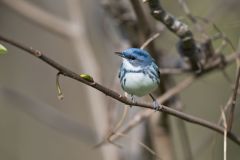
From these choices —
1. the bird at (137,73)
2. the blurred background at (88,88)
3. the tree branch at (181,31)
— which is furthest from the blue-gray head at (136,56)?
the blurred background at (88,88)

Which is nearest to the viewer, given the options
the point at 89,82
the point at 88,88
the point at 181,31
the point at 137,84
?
the point at 89,82

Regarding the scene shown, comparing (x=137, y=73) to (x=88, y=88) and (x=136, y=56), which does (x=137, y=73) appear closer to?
(x=136, y=56)

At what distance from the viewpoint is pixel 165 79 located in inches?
105

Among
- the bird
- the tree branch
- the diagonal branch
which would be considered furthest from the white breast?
the diagonal branch

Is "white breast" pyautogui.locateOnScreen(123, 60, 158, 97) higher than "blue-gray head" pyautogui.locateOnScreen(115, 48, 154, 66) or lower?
lower

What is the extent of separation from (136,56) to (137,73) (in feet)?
0.22

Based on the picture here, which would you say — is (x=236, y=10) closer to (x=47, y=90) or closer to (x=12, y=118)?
(x=47, y=90)

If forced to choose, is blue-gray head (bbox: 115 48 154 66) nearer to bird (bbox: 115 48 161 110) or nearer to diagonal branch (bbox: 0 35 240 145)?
bird (bbox: 115 48 161 110)

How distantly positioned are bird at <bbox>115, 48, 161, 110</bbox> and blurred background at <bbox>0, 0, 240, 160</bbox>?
29 cm

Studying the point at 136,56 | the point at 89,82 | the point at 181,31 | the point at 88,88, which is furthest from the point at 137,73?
the point at 88,88

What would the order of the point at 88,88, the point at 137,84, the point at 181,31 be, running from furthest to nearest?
the point at 88,88 < the point at 181,31 < the point at 137,84

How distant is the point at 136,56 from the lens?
192 cm

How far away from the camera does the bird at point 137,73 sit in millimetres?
1901

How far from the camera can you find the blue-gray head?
6.31ft
